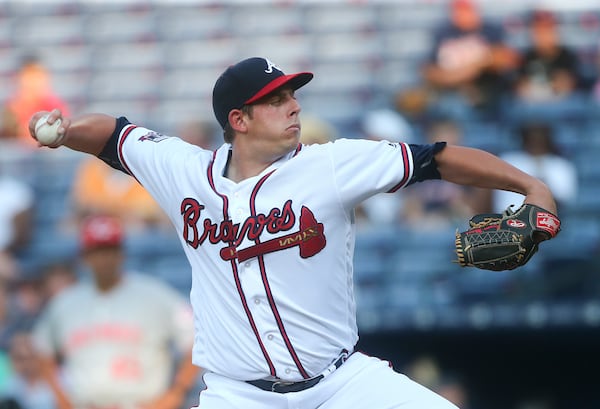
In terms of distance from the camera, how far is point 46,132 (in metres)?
3.55

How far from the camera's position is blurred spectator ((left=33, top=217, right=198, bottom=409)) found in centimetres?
561

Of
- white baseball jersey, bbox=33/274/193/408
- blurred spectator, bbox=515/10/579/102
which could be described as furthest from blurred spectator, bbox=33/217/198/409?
blurred spectator, bbox=515/10/579/102

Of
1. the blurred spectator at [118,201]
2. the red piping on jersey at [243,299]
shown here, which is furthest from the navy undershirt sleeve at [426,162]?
the blurred spectator at [118,201]

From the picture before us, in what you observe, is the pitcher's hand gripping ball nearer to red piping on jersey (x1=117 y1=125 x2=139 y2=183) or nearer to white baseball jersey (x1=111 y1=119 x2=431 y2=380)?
white baseball jersey (x1=111 y1=119 x2=431 y2=380)

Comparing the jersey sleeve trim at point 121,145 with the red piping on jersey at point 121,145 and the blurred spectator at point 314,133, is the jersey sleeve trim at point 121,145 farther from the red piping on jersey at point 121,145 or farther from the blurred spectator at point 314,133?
the blurred spectator at point 314,133

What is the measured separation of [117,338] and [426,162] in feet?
8.89

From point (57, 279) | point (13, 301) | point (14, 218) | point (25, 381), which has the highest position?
point (14, 218)

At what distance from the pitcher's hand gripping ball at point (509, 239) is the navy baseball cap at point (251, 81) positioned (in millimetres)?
769

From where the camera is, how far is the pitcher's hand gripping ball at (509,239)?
10.5ft

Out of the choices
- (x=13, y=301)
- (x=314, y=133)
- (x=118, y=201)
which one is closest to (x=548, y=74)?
(x=314, y=133)

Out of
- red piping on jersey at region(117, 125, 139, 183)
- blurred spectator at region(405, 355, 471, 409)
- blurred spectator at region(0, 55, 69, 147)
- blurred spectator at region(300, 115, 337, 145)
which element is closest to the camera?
red piping on jersey at region(117, 125, 139, 183)

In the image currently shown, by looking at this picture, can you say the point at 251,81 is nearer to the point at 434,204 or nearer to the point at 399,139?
the point at 434,204

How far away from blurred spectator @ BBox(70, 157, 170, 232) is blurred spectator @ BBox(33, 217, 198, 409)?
267cm

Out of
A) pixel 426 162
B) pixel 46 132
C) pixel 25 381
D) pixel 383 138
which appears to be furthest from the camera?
pixel 383 138
